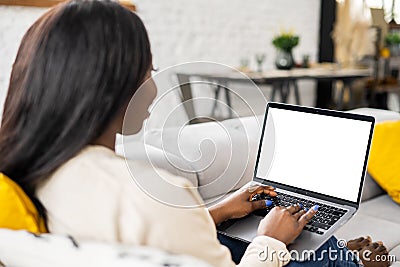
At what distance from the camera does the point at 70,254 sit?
2.49ft

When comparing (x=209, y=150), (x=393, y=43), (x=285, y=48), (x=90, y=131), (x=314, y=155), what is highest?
(x=90, y=131)

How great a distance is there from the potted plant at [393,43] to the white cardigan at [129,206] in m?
5.75

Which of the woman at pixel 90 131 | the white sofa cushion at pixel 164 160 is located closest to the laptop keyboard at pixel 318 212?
the white sofa cushion at pixel 164 160

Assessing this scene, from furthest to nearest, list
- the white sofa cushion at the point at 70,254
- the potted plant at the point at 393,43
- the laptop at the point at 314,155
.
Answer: the potted plant at the point at 393,43
the laptop at the point at 314,155
the white sofa cushion at the point at 70,254

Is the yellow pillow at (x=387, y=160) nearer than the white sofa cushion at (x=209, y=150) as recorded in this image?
No

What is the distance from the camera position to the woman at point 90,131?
750 mm

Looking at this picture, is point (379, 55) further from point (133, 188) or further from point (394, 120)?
point (133, 188)

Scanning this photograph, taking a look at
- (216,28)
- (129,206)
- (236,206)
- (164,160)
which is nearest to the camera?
(129,206)

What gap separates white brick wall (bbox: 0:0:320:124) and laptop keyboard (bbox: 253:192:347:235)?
2654 mm

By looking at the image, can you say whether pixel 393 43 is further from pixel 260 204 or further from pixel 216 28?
pixel 260 204

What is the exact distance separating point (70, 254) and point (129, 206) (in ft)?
0.39

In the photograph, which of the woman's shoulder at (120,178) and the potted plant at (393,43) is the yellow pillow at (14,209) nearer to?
the woman's shoulder at (120,178)

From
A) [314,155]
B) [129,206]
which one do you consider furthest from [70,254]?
[314,155]

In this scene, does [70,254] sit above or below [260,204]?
above
